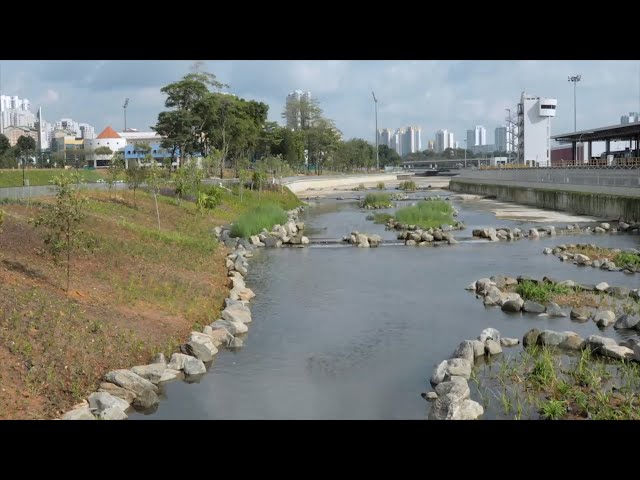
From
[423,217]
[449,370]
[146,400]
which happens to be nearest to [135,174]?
[423,217]

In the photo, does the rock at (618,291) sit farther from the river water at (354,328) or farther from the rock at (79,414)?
the rock at (79,414)

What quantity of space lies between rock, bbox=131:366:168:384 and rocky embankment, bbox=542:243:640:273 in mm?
14000

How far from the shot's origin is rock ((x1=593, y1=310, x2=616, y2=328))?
12.3m

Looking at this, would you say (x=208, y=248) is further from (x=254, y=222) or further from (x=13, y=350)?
(x=13, y=350)

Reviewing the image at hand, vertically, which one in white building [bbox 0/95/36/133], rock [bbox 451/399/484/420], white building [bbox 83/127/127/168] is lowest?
rock [bbox 451/399/484/420]

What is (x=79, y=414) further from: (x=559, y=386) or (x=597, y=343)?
(x=597, y=343)

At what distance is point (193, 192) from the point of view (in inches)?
1262

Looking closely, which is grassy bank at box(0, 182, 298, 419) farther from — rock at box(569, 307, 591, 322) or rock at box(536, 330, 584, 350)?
rock at box(569, 307, 591, 322)

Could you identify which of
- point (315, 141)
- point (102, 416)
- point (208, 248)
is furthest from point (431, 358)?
point (315, 141)

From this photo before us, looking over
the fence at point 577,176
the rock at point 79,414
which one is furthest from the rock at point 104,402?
the fence at point 577,176

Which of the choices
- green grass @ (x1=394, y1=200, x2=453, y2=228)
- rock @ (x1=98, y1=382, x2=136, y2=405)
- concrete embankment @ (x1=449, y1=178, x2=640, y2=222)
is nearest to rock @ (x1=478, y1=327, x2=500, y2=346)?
rock @ (x1=98, y1=382, x2=136, y2=405)

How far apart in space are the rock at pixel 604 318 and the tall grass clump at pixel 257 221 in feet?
53.3

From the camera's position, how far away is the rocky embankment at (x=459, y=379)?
7.85m
